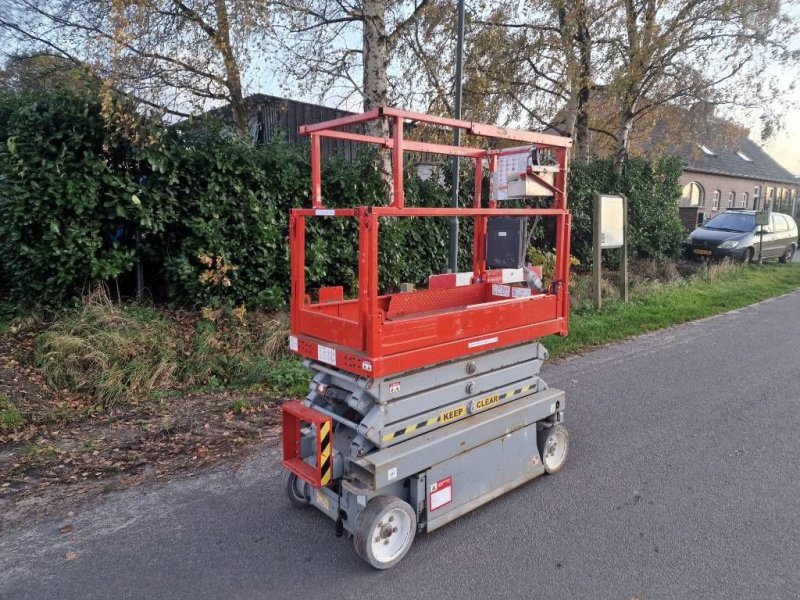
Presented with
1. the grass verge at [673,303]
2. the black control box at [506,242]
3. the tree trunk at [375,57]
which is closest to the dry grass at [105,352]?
the black control box at [506,242]

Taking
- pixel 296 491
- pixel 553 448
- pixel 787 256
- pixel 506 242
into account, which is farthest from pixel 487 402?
pixel 787 256

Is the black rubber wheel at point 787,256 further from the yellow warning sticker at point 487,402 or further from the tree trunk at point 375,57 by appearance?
the yellow warning sticker at point 487,402

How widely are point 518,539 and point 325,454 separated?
1.27 meters

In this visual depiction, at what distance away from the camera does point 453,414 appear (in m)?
3.38

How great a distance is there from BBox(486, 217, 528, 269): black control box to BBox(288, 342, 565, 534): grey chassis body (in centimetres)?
68

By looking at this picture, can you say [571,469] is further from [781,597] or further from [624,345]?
[624,345]

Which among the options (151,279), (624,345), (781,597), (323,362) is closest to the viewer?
(781,597)

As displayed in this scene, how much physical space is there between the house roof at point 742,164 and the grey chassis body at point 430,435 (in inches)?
1079

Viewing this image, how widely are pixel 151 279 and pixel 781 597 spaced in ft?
22.5

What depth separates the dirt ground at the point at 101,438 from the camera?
12.3ft

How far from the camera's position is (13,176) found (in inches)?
218

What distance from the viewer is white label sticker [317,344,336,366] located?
3.16 meters

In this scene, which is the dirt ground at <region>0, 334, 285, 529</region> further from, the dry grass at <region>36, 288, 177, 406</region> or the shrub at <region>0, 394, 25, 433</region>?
the dry grass at <region>36, 288, 177, 406</region>

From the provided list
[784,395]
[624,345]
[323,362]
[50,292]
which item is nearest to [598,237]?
[624,345]
